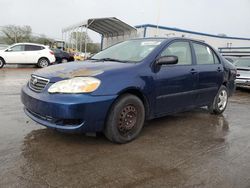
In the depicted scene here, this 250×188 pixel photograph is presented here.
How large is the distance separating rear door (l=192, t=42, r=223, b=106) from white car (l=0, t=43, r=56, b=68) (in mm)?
13986

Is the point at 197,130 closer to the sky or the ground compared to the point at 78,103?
closer to the ground

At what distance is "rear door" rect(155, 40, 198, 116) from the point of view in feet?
14.8

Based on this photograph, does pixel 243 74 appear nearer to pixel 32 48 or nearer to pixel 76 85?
pixel 76 85

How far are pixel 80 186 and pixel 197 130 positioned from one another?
2801 mm

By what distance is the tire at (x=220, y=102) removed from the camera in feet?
20.1

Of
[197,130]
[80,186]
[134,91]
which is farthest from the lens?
[197,130]

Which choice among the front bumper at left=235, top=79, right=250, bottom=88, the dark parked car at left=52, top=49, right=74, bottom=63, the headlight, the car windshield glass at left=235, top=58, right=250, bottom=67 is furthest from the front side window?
the headlight

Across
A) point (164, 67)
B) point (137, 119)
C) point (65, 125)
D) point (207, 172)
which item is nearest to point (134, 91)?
point (137, 119)

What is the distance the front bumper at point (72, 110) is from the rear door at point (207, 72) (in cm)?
230

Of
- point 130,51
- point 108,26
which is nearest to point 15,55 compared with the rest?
point 108,26

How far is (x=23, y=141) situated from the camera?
3.97 m

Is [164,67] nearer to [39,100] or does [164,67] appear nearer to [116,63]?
[116,63]

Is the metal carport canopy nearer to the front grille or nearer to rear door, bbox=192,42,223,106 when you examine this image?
rear door, bbox=192,42,223,106

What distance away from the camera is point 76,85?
3611mm
